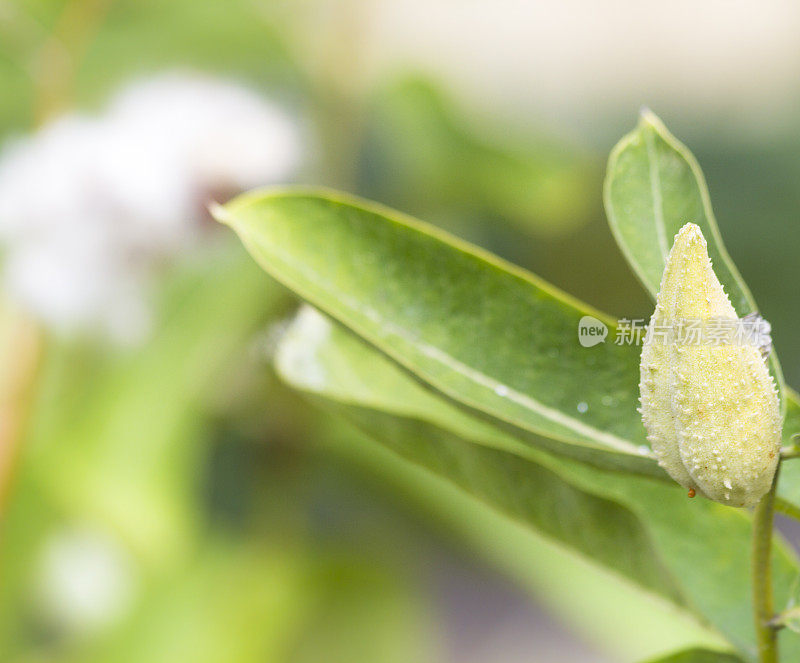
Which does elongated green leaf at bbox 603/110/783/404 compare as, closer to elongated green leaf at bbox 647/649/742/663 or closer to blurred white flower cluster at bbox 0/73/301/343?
elongated green leaf at bbox 647/649/742/663

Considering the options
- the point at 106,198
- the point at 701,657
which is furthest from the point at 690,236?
the point at 106,198

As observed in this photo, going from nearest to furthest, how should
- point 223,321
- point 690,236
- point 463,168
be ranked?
1. point 690,236
2. point 223,321
3. point 463,168

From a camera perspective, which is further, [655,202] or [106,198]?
[106,198]

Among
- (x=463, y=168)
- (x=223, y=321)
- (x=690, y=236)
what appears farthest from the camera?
(x=463, y=168)

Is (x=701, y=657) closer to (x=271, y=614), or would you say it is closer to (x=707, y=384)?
(x=707, y=384)

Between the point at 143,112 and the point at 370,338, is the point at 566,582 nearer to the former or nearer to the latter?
the point at 143,112

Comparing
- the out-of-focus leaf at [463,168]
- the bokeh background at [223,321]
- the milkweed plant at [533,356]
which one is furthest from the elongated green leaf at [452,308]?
the out-of-focus leaf at [463,168]

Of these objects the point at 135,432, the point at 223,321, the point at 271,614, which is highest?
the point at 223,321

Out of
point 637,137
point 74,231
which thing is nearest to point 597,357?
point 637,137
